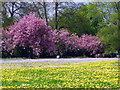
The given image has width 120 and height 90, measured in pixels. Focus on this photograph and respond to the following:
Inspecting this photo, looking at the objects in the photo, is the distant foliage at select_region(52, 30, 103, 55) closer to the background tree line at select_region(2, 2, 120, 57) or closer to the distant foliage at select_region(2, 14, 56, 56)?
the background tree line at select_region(2, 2, 120, 57)

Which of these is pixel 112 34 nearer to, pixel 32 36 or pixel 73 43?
pixel 73 43

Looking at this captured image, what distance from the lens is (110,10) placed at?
124 ft

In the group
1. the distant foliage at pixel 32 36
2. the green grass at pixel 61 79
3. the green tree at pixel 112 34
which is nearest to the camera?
the green grass at pixel 61 79

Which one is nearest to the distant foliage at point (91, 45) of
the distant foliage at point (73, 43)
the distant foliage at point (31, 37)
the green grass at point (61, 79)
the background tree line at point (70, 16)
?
the distant foliage at point (73, 43)

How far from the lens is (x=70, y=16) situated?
3591 centimetres

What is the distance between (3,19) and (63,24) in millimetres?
8340

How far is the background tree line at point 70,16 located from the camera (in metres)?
32.5

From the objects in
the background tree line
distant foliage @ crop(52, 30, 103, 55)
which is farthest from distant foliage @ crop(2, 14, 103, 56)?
the background tree line

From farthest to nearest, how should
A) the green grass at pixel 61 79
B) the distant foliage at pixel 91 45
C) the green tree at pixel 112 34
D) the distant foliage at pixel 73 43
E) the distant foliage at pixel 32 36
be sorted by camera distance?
the distant foliage at pixel 91 45 → the green tree at pixel 112 34 → the distant foliage at pixel 73 43 → the distant foliage at pixel 32 36 → the green grass at pixel 61 79

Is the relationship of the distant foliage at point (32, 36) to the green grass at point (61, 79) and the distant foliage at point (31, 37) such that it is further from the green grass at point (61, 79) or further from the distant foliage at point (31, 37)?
the green grass at point (61, 79)

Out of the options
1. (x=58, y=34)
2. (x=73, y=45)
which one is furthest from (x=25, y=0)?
(x=73, y=45)

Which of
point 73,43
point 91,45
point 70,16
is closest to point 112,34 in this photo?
point 91,45

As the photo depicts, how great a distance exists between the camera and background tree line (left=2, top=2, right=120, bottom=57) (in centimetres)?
3247

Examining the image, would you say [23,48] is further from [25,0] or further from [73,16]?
[73,16]
